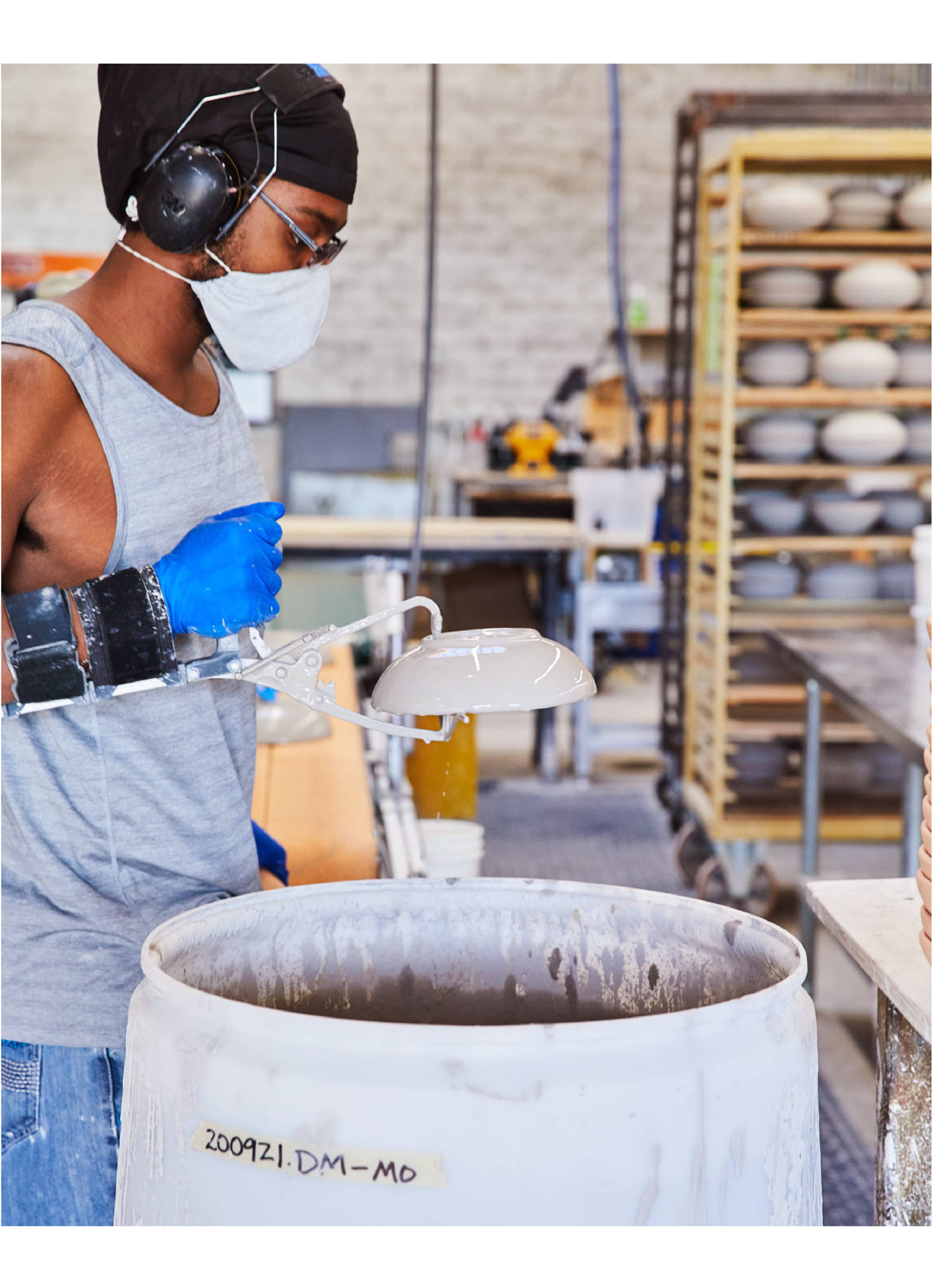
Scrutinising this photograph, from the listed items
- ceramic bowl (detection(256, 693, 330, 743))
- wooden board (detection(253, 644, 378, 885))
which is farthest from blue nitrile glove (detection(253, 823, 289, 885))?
ceramic bowl (detection(256, 693, 330, 743))

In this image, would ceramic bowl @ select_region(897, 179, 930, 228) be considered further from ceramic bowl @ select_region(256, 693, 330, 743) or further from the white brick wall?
the white brick wall

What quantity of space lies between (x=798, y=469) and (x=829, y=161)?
0.84 m

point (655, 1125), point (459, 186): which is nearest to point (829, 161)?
point (655, 1125)

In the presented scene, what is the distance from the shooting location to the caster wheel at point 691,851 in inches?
146

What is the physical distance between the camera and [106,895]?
1.07m

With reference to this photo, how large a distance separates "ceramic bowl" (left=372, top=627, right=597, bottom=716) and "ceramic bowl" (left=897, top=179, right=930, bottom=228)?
9.56 feet

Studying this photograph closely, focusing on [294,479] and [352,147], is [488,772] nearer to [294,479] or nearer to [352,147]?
[294,479]

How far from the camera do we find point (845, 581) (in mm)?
3555

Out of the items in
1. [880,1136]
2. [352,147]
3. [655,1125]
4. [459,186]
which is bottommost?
[880,1136]

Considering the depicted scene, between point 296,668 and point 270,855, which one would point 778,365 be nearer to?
point 270,855

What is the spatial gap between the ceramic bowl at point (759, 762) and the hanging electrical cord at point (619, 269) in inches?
59.6

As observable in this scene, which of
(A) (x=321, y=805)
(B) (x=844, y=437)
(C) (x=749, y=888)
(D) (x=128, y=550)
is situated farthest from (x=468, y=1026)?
(B) (x=844, y=437)

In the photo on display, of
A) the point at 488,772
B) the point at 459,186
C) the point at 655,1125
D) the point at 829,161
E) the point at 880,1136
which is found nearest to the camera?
the point at 655,1125

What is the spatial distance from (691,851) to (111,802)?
9.56 feet
